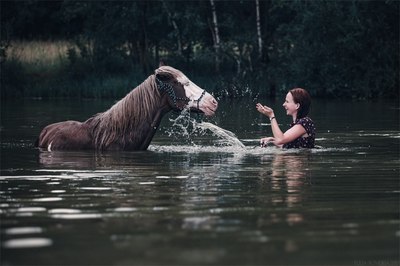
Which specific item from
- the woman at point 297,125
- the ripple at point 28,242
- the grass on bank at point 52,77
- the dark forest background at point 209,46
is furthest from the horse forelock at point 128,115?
the grass on bank at point 52,77

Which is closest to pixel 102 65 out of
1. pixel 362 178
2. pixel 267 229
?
pixel 362 178

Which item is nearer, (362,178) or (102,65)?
(362,178)

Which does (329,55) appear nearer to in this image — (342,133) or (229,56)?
(229,56)

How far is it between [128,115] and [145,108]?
24 centimetres

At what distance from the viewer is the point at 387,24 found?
39.2 m

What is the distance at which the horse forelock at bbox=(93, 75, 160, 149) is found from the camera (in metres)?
15.1

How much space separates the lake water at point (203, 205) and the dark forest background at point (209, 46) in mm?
21871

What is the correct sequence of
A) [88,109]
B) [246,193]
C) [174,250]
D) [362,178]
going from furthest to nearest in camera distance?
[88,109] < [362,178] < [246,193] < [174,250]

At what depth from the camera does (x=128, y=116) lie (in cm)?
1508

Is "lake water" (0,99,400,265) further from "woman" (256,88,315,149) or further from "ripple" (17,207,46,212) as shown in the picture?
"woman" (256,88,315,149)

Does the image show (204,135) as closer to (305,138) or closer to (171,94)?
(305,138)

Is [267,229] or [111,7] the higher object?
[111,7]

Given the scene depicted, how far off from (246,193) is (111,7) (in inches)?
1406

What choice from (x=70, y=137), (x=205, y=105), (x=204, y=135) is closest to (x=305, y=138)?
(x=205, y=105)
